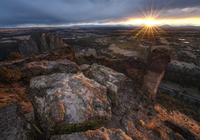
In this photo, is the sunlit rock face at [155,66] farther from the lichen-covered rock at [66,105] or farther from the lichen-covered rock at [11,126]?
the lichen-covered rock at [11,126]

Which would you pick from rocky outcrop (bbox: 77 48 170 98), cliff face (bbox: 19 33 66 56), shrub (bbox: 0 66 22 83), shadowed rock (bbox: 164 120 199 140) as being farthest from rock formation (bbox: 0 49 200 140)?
cliff face (bbox: 19 33 66 56)

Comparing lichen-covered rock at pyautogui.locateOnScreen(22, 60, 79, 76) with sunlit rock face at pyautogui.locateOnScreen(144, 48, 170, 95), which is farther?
sunlit rock face at pyautogui.locateOnScreen(144, 48, 170, 95)

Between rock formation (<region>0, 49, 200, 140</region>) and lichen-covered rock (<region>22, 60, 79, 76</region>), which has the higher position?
lichen-covered rock (<region>22, 60, 79, 76</region>)

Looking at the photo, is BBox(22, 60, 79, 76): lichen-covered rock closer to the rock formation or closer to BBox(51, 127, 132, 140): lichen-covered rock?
the rock formation

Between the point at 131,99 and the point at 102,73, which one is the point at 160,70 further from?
the point at 102,73

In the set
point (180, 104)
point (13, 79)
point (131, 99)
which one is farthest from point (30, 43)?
point (180, 104)

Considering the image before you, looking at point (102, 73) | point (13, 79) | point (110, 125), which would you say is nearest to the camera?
point (110, 125)
